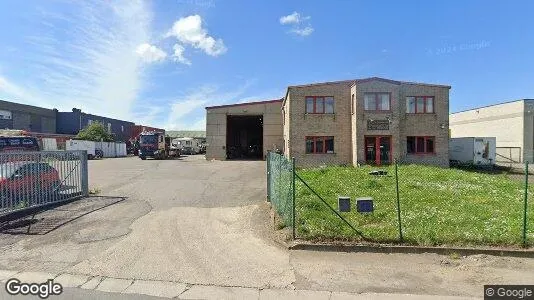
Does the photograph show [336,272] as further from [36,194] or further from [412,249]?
[36,194]

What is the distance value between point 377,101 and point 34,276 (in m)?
22.6

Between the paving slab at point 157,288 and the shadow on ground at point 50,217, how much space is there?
427 centimetres

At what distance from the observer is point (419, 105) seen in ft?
83.0

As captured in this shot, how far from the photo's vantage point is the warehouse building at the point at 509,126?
32156 mm

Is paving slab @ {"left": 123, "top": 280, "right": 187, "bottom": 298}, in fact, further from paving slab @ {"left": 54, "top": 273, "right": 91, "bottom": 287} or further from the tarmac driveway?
paving slab @ {"left": 54, "top": 273, "right": 91, "bottom": 287}

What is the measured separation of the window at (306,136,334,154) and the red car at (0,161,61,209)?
57.2 feet

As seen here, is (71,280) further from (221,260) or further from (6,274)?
(221,260)

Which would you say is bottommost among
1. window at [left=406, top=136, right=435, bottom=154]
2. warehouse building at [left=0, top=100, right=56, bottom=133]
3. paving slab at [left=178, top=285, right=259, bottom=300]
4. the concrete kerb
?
paving slab at [left=178, top=285, right=259, bottom=300]

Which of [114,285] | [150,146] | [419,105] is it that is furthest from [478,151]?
[150,146]

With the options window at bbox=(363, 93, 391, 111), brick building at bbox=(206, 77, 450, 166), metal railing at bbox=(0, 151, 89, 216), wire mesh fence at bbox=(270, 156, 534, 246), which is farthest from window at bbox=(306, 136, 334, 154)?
metal railing at bbox=(0, 151, 89, 216)

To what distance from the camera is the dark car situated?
21.4 meters

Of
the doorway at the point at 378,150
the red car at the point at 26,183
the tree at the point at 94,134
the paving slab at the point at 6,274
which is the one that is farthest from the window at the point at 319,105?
the tree at the point at 94,134


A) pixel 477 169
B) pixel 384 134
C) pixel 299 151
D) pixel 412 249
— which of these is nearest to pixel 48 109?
pixel 299 151

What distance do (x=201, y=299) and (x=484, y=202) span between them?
31.7 ft
